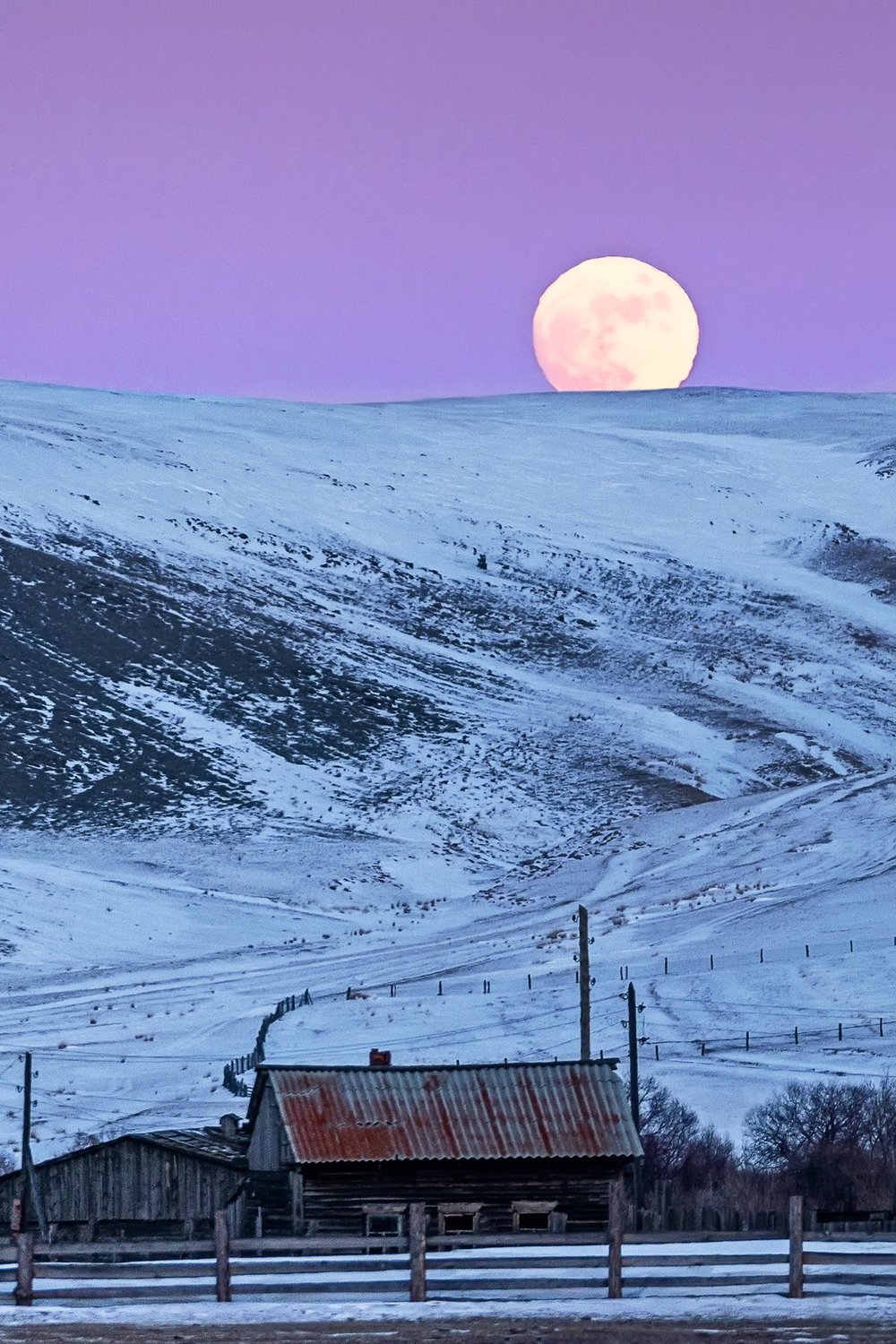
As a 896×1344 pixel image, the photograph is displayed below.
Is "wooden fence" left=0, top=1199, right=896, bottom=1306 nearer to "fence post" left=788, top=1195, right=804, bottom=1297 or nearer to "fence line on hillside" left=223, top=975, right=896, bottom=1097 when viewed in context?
"fence post" left=788, top=1195, right=804, bottom=1297

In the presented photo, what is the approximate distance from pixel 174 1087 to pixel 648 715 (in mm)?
61500

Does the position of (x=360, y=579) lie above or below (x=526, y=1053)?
above

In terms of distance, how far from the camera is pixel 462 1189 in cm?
2675

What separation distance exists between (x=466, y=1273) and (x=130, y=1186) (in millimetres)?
11084

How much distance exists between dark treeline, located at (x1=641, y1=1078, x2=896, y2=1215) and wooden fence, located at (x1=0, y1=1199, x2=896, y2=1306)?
29.2 ft

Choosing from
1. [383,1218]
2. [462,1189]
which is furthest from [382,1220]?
[462,1189]

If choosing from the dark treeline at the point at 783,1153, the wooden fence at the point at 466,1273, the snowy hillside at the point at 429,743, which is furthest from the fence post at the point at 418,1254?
the snowy hillside at the point at 429,743

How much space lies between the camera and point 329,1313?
16922mm

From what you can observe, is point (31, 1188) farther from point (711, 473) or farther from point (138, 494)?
point (711, 473)

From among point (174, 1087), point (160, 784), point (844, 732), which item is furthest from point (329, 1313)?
point (844, 732)

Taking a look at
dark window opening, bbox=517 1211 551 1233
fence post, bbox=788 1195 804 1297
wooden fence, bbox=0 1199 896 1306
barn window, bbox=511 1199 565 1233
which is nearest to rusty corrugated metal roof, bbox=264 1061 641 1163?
barn window, bbox=511 1199 565 1233

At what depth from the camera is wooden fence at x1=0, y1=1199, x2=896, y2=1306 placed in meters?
17.5

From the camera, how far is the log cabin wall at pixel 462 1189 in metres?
26.7

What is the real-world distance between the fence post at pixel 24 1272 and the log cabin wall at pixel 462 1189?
29.3 feet
